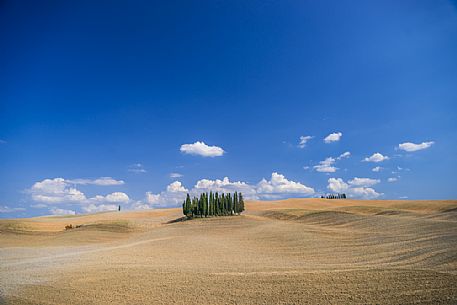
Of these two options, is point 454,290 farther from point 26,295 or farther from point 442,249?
point 26,295

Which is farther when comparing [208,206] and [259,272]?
[208,206]

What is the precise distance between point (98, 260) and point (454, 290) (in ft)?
84.8

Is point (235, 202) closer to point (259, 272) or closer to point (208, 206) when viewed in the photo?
point (208, 206)

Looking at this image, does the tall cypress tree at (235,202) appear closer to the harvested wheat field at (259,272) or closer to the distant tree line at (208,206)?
the distant tree line at (208,206)

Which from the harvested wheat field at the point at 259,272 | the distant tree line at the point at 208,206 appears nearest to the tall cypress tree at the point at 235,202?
the distant tree line at the point at 208,206

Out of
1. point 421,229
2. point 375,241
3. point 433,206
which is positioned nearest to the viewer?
point 375,241

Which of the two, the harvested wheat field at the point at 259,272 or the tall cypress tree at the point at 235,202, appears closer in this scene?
the harvested wheat field at the point at 259,272

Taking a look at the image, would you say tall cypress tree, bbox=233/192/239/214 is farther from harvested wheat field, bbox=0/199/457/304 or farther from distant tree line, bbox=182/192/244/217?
harvested wheat field, bbox=0/199/457/304

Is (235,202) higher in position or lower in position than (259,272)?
higher

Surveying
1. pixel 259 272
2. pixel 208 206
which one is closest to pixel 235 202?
pixel 208 206

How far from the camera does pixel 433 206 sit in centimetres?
7212

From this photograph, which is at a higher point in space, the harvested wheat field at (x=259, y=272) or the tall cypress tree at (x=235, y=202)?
the tall cypress tree at (x=235, y=202)

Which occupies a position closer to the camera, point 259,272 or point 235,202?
point 259,272

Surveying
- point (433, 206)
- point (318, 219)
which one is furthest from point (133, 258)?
point (433, 206)
